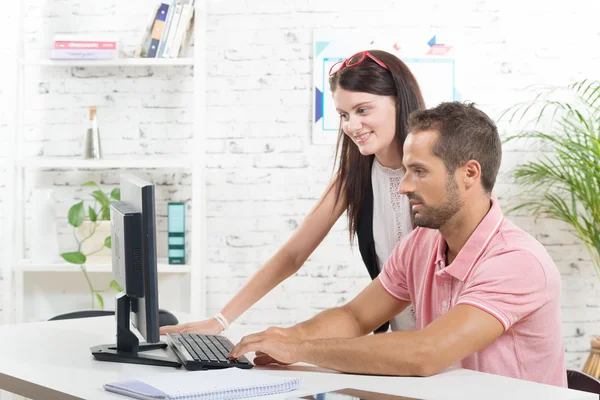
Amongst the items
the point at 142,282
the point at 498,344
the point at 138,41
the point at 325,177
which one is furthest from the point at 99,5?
the point at 498,344

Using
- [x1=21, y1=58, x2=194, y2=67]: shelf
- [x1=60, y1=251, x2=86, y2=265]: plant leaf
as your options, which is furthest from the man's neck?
[x1=60, y1=251, x2=86, y2=265]: plant leaf

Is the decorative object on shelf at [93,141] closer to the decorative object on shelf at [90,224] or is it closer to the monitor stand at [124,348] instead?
the decorative object on shelf at [90,224]

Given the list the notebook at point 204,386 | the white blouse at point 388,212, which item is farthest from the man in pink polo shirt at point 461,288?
the white blouse at point 388,212

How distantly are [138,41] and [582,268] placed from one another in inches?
101

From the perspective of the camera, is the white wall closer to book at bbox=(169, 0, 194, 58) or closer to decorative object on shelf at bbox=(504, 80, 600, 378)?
decorative object on shelf at bbox=(504, 80, 600, 378)

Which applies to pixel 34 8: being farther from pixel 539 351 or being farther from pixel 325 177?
pixel 539 351

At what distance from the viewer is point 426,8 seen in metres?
4.12

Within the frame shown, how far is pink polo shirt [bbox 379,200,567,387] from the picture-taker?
5.60 ft

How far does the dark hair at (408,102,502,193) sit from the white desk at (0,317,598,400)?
47 cm

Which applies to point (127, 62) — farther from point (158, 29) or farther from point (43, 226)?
point (43, 226)

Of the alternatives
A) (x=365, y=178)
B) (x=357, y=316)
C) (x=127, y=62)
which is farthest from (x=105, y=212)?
(x=357, y=316)

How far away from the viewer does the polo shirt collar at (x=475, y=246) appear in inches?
71.7

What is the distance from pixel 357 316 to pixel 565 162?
7.15 feet

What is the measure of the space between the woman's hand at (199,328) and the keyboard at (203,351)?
99mm
